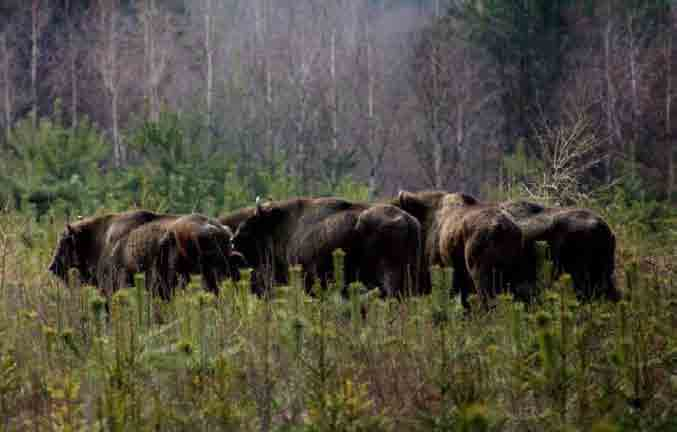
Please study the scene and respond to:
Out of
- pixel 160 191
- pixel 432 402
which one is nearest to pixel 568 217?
pixel 432 402

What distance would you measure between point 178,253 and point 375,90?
2774 centimetres

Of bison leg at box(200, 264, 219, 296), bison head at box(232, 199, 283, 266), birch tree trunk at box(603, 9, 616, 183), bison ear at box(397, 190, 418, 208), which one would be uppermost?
birch tree trunk at box(603, 9, 616, 183)

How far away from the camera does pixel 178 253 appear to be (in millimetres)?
7613

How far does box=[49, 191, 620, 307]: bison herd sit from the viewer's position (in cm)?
740

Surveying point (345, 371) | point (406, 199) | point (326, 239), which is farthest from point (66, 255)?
point (345, 371)

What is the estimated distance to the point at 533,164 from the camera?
2058cm

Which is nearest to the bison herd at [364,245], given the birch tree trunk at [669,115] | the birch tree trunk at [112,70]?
the birch tree trunk at [669,115]

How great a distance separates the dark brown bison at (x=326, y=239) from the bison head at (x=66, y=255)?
1.65 m

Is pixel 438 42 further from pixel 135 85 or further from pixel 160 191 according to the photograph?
pixel 160 191

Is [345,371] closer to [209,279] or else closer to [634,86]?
[209,279]

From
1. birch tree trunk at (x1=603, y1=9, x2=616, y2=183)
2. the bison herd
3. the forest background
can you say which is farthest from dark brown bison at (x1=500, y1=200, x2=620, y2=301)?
birch tree trunk at (x1=603, y1=9, x2=616, y2=183)

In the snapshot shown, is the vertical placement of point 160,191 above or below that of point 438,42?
below

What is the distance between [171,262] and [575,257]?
396 centimetres

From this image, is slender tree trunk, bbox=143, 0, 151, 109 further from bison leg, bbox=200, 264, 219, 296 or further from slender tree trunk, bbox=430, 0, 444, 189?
bison leg, bbox=200, 264, 219, 296
